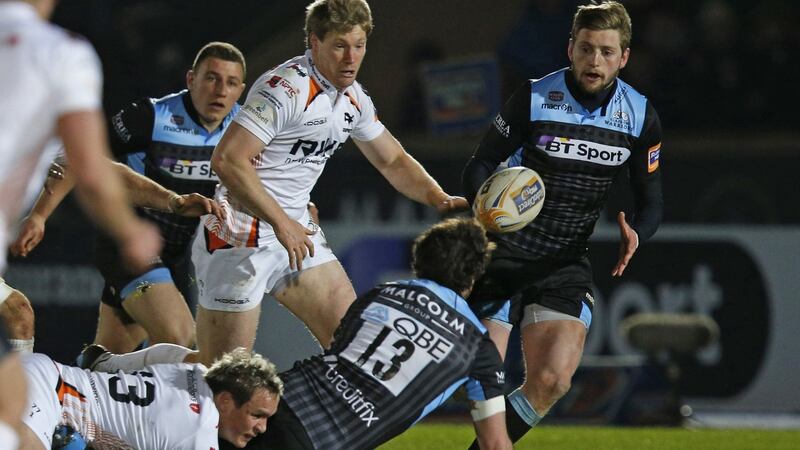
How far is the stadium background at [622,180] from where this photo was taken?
11484 mm

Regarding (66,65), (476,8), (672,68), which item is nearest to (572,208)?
(66,65)

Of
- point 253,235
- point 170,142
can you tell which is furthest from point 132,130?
point 253,235

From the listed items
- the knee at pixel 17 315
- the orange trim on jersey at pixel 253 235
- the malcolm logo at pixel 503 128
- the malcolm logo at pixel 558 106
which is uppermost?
the malcolm logo at pixel 558 106

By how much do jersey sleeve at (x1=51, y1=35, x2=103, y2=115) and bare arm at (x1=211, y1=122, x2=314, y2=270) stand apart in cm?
252

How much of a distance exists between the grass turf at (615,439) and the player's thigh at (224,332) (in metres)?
1.98

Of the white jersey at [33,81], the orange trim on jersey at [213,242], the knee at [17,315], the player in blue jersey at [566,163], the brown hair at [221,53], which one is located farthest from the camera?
the brown hair at [221,53]

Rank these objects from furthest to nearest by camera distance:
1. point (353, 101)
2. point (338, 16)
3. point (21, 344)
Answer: point (21, 344), point (353, 101), point (338, 16)

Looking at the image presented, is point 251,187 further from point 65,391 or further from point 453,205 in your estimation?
point 65,391

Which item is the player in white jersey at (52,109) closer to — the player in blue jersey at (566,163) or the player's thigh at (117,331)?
the player in blue jersey at (566,163)

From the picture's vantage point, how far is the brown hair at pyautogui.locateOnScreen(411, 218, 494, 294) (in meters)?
5.24

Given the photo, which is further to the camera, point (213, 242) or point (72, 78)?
point (213, 242)

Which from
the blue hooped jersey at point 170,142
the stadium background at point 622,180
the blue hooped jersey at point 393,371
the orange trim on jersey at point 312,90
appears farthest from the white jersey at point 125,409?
the stadium background at point 622,180

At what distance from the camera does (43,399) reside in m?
5.11

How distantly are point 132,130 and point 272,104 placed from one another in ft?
5.79
